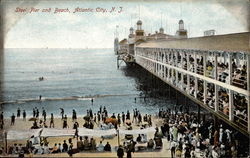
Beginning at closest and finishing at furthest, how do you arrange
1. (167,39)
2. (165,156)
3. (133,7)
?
1. (165,156)
2. (133,7)
3. (167,39)

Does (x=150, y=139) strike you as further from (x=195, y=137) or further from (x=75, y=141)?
(x=75, y=141)

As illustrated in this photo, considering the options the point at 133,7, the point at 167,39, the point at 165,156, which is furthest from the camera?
the point at 167,39

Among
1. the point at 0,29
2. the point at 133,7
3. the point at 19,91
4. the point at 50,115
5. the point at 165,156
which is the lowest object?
the point at 165,156

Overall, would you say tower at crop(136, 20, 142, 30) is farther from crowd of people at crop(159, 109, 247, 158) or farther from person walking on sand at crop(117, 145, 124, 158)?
person walking on sand at crop(117, 145, 124, 158)

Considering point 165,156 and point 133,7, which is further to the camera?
point 133,7

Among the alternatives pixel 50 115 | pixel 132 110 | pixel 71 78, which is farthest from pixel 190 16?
pixel 50 115

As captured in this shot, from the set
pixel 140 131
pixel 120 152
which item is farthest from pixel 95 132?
pixel 140 131

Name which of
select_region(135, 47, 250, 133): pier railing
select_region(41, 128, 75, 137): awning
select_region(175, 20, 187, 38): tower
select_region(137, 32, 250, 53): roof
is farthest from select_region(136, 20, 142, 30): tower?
select_region(41, 128, 75, 137): awning

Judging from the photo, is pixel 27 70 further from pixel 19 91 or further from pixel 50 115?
pixel 50 115
